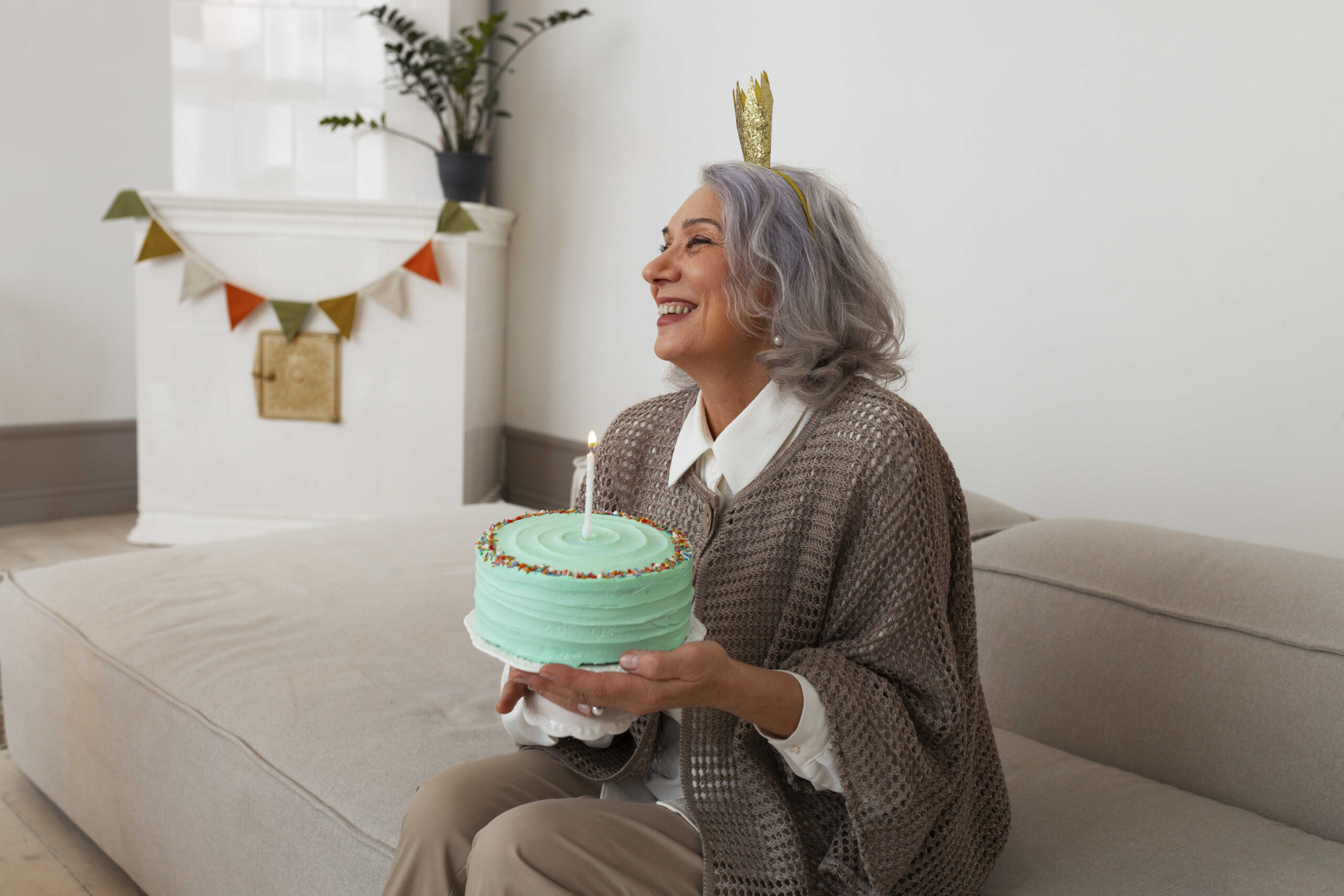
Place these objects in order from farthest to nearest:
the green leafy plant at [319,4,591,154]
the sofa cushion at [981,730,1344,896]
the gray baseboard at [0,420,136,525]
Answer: the gray baseboard at [0,420,136,525] → the green leafy plant at [319,4,591,154] → the sofa cushion at [981,730,1344,896]

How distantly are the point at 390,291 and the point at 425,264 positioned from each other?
0.15 m

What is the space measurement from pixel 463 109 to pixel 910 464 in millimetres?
2978

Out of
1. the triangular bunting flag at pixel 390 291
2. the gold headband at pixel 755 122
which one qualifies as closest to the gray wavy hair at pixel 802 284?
the gold headband at pixel 755 122

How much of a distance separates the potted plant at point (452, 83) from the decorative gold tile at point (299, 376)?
26.7 inches

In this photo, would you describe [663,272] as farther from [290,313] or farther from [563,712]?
[290,313]

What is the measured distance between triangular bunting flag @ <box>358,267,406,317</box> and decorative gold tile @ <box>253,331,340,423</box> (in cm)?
20

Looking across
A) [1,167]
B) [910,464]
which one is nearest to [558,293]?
[1,167]

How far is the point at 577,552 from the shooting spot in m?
0.90

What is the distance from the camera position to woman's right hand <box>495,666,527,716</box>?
1113 millimetres

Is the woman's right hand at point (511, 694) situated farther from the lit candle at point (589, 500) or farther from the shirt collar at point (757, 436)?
the shirt collar at point (757, 436)

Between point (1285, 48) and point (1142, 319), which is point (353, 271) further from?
point (1285, 48)

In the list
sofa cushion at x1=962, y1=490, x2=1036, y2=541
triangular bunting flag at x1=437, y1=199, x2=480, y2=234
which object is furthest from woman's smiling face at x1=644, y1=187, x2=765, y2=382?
triangular bunting flag at x1=437, y1=199, x2=480, y2=234

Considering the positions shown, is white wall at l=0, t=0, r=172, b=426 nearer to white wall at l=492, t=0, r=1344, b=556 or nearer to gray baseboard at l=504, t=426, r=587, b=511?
gray baseboard at l=504, t=426, r=587, b=511

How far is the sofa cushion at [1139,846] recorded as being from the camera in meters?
1.19
